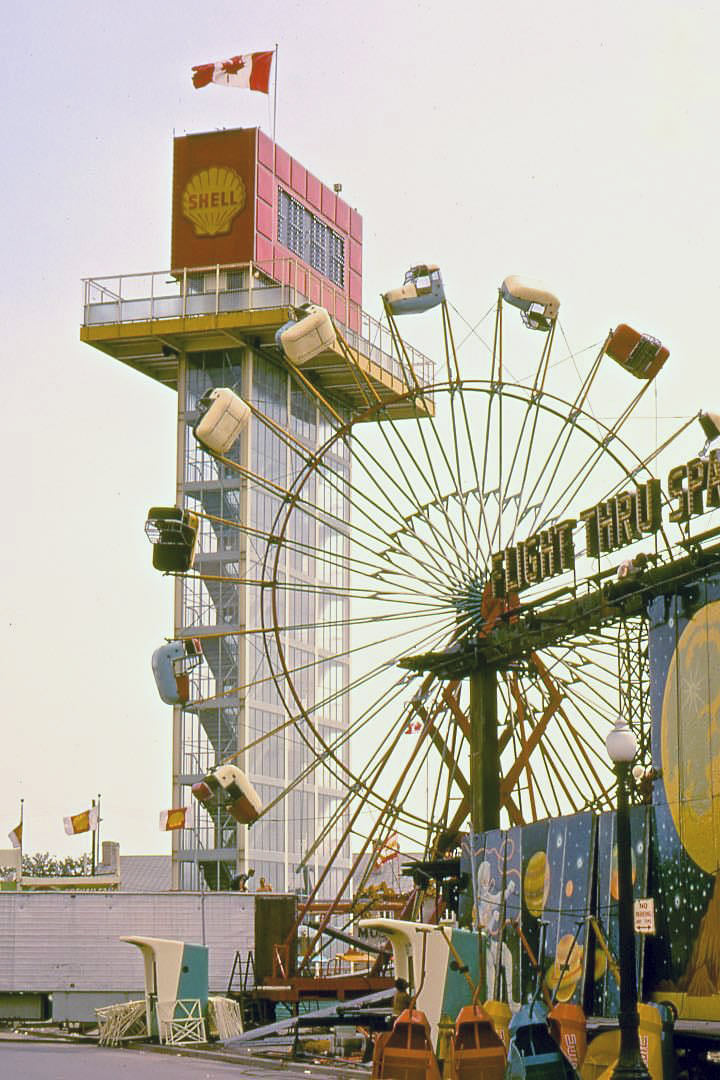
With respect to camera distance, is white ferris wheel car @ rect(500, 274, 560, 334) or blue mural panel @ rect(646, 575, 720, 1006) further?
white ferris wheel car @ rect(500, 274, 560, 334)

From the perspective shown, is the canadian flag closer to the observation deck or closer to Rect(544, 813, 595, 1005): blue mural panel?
the observation deck

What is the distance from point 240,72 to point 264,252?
496 inches

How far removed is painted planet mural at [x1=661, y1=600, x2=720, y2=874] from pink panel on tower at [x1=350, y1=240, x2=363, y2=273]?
7137 centimetres

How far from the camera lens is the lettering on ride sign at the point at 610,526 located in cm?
3114

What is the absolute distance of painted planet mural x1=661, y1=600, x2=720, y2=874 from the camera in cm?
2734

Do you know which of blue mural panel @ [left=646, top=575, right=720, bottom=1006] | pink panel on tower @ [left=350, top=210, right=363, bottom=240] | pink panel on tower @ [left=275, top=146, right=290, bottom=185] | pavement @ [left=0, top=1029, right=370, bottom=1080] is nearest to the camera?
blue mural panel @ [left=646, top=575, right=720, bottom=1006]

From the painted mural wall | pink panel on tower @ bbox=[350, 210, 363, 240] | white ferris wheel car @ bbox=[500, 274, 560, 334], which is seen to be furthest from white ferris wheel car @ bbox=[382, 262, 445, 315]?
pink panel on tower @ bbox=[350, 210, 363, 240]

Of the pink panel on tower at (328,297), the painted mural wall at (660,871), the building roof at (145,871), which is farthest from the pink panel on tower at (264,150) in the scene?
the painted mural wall at (660,871)

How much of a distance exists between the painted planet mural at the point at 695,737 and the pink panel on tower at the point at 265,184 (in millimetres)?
62935

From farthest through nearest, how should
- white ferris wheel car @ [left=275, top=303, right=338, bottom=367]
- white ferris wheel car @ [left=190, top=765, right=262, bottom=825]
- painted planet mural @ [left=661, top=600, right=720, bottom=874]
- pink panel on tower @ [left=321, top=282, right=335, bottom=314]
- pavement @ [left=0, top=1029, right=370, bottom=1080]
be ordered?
pink panel on tower @ [left=321, top=282, right=335, bottom=314] < white ferris wheel car @ [left=190, top=765, right=262, bottom=825] < white ferris wheel car @ [left=275, top=303, right=338, bottom=367] < pavement @ [left=0, top=1029, right=370, bottom=1080] < painted planet mural @ [left=661, top=600, right=720, bottom=874]

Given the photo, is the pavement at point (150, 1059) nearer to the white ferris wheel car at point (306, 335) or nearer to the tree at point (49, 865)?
the white ferris wheel car at point (306, 335)

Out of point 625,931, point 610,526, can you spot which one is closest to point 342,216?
point 610,526

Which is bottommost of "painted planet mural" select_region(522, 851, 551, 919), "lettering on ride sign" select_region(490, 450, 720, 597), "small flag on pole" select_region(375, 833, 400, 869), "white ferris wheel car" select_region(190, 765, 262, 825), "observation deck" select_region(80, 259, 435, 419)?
"painted planet mural" select_region(522, 851, 551, 919)

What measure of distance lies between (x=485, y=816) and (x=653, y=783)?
33.0 ft
